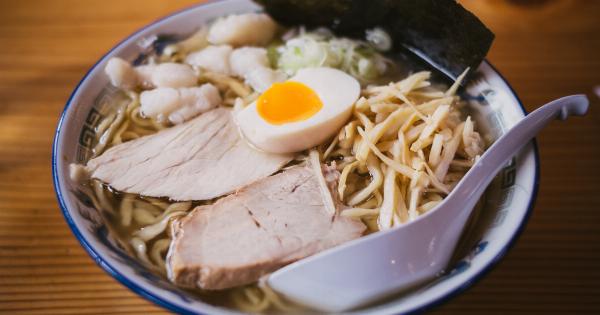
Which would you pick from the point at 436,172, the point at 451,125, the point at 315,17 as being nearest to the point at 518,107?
the point at 451,125

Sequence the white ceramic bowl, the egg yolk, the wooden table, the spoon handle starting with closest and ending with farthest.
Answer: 1. the white ceramic bowl
2. the spoon handle
3. the wooden table
4. the egg yolk

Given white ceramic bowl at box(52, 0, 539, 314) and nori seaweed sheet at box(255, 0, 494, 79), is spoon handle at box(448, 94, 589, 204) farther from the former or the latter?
nori seaweed sheet at box(255, 0, 494, 79)

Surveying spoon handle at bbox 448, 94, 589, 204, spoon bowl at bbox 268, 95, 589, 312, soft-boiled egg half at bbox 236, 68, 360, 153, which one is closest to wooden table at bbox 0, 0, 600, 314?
spoon bowl at bbox 268, 95, 589, 312

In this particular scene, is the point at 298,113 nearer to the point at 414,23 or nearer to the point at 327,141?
the point at 327,141

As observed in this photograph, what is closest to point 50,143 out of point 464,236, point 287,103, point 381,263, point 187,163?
point 187,163

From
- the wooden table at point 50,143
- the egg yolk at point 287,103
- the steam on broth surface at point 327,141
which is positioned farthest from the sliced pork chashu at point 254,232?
the wooden table at point 50,143

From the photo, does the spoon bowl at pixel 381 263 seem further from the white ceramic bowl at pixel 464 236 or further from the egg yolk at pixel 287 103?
the egg yolk at pixel 287 103

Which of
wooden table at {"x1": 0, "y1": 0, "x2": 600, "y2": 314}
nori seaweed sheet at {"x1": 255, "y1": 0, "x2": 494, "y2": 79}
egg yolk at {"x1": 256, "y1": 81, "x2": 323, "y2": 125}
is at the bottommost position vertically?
wooden table at {"x1": 0, "y1": 0, "x2": 600, "y2": 314}
